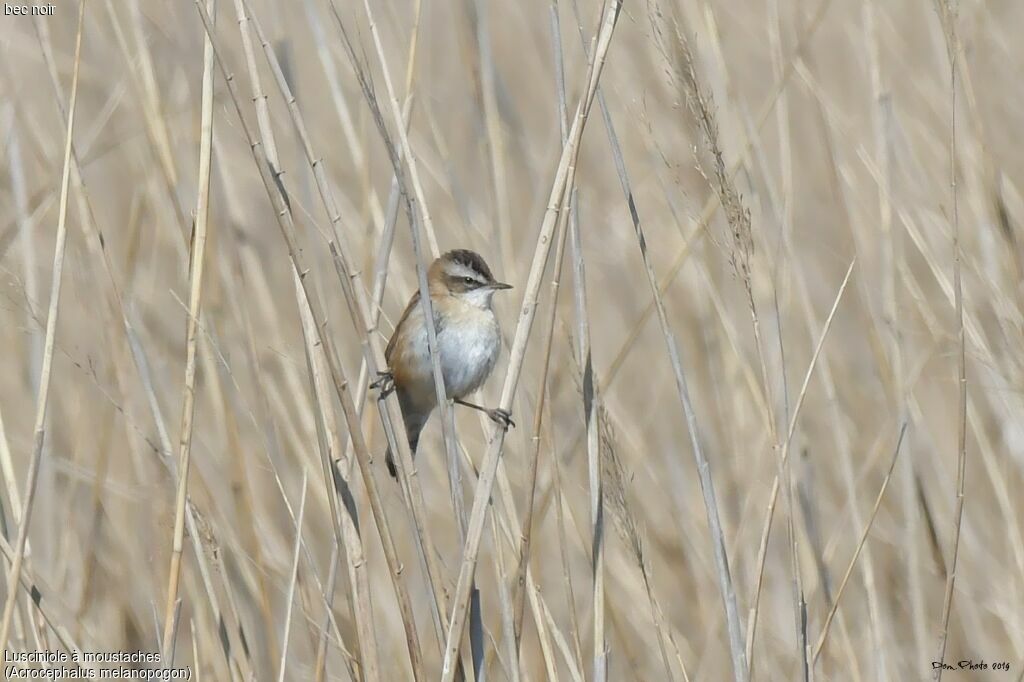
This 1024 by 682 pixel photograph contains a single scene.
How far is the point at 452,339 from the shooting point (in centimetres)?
281

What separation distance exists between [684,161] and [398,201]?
1488 millimetres

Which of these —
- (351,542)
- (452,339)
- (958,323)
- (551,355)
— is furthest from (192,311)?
(958,323)

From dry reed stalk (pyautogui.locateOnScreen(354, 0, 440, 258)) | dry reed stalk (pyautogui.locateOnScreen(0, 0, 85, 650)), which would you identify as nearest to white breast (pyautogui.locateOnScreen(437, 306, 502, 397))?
dry reed stalk (pyautogui.locateOnScreen(354, 0, 440, 258))

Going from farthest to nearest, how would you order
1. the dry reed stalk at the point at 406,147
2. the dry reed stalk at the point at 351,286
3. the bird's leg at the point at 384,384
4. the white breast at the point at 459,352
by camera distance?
the white breast at the point at 459,352 < the dry reed stalk at the point at 406,147 < the bird's leg at the point at 384,384 < the dry reed stalk at the point at 351,286

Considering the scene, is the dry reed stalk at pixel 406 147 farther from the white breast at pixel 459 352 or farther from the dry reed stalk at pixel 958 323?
the dry reed stalk at pixel 958 323

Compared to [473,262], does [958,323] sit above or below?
below

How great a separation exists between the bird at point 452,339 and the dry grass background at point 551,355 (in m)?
0.08

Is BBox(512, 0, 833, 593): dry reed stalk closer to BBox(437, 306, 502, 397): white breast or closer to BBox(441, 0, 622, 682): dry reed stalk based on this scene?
BBox(437, 306, 502, 397): white breast

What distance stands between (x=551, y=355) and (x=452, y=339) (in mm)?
552

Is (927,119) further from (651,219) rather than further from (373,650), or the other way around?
(373,650)

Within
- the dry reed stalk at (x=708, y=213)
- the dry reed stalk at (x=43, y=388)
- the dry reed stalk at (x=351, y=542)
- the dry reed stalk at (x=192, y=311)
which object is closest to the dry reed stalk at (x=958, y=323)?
the dry reed stalk at (x=708, y=213)

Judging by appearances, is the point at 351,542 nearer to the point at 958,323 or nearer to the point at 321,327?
the point at 321,327

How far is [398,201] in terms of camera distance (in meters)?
2.26

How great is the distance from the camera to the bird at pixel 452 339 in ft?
9.19
